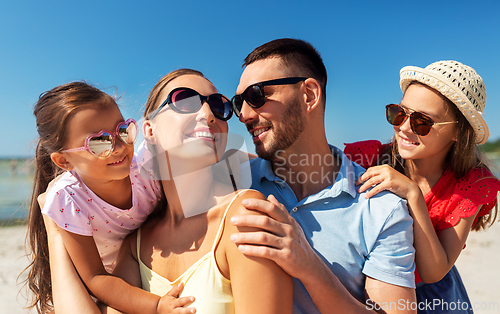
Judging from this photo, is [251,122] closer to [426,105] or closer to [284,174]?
[284,174]

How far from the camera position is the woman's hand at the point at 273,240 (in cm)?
168

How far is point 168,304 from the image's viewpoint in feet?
6.38

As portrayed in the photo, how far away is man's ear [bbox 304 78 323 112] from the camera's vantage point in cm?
279

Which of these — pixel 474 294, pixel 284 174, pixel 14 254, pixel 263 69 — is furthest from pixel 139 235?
pixel 14 254

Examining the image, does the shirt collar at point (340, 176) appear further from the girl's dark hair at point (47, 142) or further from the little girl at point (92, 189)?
the girl's dark hair at point (47, 142)

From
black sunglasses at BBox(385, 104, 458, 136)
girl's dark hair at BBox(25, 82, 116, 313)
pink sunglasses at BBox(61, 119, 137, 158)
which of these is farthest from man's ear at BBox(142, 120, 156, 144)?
black sunglasses at BBox(385, 104, 458, 136)

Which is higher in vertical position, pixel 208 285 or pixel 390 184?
pixel 390 184

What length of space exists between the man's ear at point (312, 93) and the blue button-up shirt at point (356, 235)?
753mm

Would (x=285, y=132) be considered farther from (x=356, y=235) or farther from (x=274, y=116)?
(x=356, y=235)

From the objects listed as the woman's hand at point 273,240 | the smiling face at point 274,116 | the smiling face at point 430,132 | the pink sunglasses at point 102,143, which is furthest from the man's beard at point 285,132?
the pink sunglasses at point 102,143

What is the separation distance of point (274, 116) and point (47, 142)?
186cm

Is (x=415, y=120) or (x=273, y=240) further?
(x=415, y=120)

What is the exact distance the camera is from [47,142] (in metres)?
2.49

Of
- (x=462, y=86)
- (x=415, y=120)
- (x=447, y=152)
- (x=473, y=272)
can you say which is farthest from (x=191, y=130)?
(x=473, y=272)
